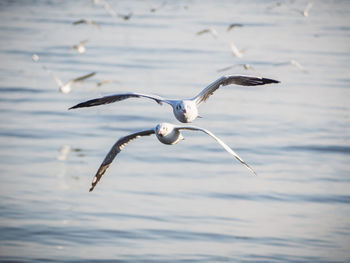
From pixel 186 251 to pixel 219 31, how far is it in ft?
151

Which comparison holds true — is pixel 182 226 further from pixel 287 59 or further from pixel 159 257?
pixel 287 59

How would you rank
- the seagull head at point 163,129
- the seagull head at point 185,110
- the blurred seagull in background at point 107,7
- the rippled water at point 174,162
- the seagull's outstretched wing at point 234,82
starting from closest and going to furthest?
the seagull head at point 163,129 < the seagull head at point 185,110 < the seagull's outstretched wing at point 234,82 < the rippled water at point 174,162 < the blurred seagull in background at point 107,7

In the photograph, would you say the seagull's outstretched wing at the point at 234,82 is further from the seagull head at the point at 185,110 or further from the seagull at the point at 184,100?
the seagull head at the point at 185,110

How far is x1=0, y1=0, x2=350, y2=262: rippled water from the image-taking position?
1873cm

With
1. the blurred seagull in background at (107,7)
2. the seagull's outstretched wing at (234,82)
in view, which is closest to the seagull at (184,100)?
the seagull's outstretched wing at (234,82)

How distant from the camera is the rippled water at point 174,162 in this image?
18.7 m

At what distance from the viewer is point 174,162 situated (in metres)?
25.4

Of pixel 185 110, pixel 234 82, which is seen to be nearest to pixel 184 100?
pixel 185 110

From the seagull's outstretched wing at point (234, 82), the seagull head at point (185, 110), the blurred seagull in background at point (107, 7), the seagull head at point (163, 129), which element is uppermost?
the blurred seagull in background at point (107, 7)

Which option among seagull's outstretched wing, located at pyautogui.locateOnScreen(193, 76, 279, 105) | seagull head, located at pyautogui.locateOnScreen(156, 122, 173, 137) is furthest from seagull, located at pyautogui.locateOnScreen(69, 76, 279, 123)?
seagull head, located at pyautogui.locateOnScreen(156, 122, 173, 137)

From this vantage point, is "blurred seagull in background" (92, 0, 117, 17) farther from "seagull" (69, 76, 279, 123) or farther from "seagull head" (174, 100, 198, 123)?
"seagull head" (174, 100, 198, 123)

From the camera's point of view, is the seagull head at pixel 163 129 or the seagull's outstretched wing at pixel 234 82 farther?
the seagull's outstretched wing at pixel 234 82

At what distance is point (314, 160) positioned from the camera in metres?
26.9

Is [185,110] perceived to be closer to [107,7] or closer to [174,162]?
[174,162]
